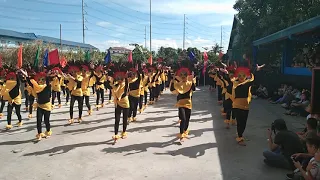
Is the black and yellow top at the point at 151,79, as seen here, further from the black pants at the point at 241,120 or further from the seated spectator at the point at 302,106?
the black pants at the point at 241,120

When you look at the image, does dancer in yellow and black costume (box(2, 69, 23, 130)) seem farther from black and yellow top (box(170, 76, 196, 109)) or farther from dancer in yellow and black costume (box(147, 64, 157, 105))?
dancer in yellow and black costume (box(147, 64, 157, 105))

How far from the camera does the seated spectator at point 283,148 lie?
5203 mm

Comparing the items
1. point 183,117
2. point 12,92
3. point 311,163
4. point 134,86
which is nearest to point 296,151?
point 311,163

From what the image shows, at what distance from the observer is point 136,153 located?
6.42 m

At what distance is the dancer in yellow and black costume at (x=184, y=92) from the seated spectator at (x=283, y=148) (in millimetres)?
2362

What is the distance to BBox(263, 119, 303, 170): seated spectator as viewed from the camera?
520 centimetres

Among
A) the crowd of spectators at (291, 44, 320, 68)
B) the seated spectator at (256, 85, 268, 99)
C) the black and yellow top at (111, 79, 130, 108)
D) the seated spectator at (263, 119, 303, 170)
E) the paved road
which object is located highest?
the crowd of spectators at (291, 44, 320, 68)

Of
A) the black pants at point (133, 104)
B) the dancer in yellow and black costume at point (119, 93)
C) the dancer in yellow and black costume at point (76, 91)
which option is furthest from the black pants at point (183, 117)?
the dancer in yellow and black costume at point (76, 91)

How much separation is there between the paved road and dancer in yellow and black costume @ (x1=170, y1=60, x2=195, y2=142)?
481 mm

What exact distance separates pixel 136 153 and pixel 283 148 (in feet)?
9.63

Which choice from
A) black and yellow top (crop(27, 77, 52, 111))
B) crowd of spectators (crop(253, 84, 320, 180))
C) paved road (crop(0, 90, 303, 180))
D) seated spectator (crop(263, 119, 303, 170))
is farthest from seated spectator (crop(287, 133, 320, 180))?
black and yellow top (crop(27, 77, 52, 111))

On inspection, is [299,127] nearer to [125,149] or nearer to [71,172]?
[125,149]

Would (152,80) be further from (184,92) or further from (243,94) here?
(243,94)

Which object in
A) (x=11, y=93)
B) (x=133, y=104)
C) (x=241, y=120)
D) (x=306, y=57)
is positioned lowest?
(x=241, y=120)
